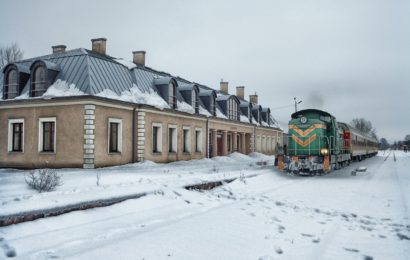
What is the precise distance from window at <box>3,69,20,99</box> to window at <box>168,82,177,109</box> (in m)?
9.76

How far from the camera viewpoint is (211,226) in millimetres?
7625

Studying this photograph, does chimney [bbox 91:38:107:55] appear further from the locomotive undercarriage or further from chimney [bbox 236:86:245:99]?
chimney [bbox 236:86:245:99]

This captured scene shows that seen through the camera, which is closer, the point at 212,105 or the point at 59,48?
the point at 59,48

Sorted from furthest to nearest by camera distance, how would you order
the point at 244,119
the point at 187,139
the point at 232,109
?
1. the point at 244,119
2. the point at 232,109
3. the point at 187,139

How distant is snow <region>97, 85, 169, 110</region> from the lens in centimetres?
2177

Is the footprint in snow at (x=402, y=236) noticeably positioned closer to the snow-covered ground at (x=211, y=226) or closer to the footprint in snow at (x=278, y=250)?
the snow-covered ground at (x=211, y=226)

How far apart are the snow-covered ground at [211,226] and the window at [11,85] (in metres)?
13.3

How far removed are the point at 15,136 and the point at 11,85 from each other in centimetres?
316

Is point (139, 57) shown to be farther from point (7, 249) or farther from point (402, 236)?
point (402, 236)

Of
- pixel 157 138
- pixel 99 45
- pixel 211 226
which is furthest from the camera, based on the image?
pixel 99 45

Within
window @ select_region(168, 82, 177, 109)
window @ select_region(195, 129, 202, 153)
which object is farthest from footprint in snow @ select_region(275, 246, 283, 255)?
window @ select_region(195, 129, 202, 153)

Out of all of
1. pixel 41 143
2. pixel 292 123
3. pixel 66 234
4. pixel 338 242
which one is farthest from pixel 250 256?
pixel 41 143

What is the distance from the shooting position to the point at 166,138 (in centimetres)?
2617

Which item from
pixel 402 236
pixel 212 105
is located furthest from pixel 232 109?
pixel 402 236
